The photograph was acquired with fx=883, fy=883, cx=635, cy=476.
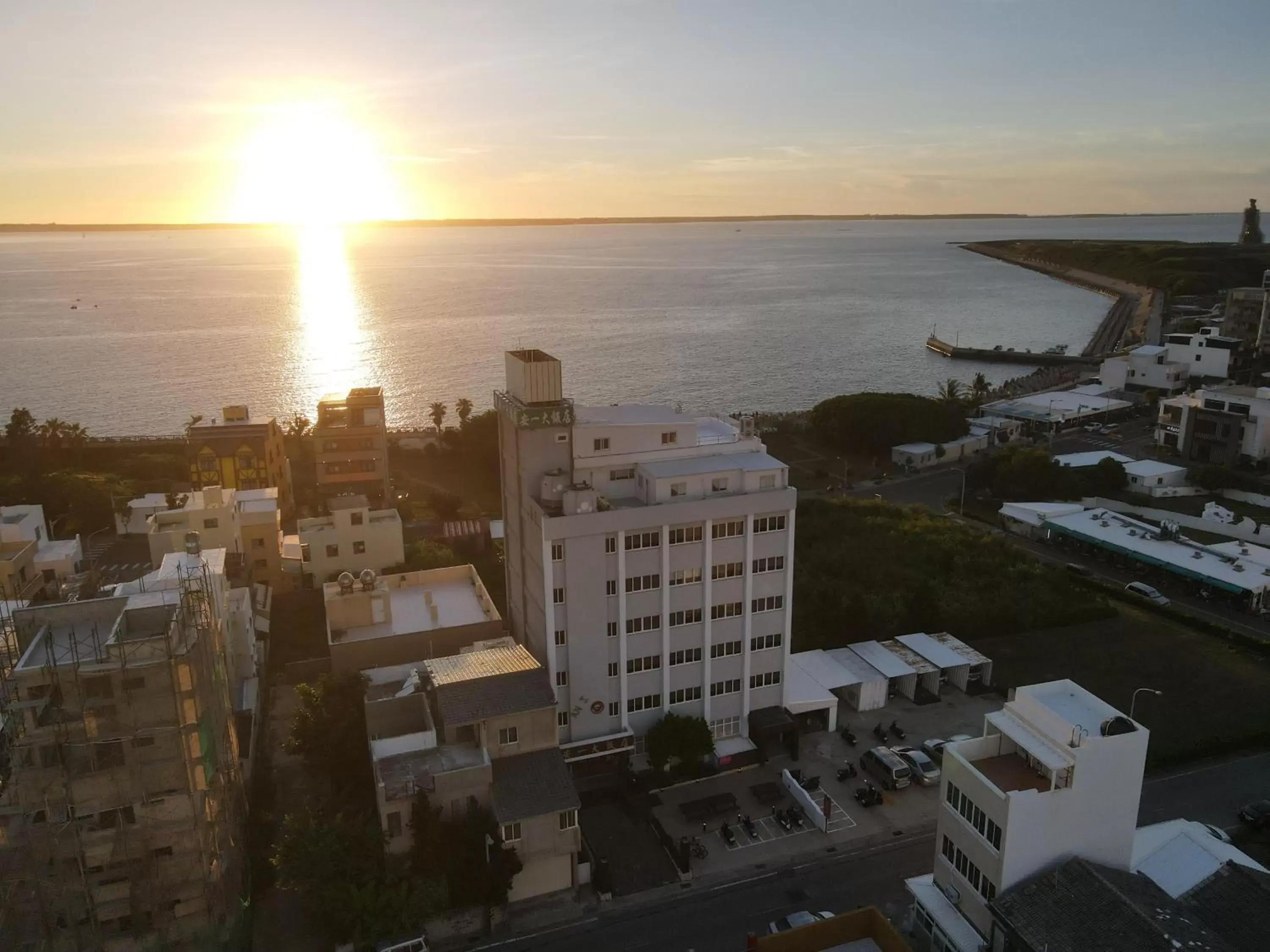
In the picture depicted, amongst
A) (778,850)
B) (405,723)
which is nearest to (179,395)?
(405,723)

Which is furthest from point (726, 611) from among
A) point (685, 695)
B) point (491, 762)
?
point (491, 762)

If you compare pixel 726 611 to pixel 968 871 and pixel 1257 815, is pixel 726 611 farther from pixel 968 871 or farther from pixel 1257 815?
pixel 1257 815

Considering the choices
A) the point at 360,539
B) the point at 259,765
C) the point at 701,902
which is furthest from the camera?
the point at 360,539

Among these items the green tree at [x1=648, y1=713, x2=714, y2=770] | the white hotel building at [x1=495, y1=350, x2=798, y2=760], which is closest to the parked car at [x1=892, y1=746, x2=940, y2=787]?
the white hotel building at [x1=495, y1=350, x2=798, y2=760]

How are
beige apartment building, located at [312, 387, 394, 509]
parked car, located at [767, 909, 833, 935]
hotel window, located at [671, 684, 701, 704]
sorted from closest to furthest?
parked car, located at [767, 909, 833, 935], hotel window, located at [671, 684, 701, 704], beige apartment building, located at [312, 387, 394, 509]

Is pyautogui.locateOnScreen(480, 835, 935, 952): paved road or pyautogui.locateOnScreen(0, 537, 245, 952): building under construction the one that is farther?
pyautogui.locateOnScreen(480, 835, 935, 952): paved road

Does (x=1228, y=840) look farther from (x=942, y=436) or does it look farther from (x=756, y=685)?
(x=942, y=436)

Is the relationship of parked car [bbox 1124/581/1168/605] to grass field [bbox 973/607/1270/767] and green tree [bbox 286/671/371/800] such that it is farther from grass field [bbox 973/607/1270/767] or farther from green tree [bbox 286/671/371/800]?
green tree [bbox 286/671/371/800]
